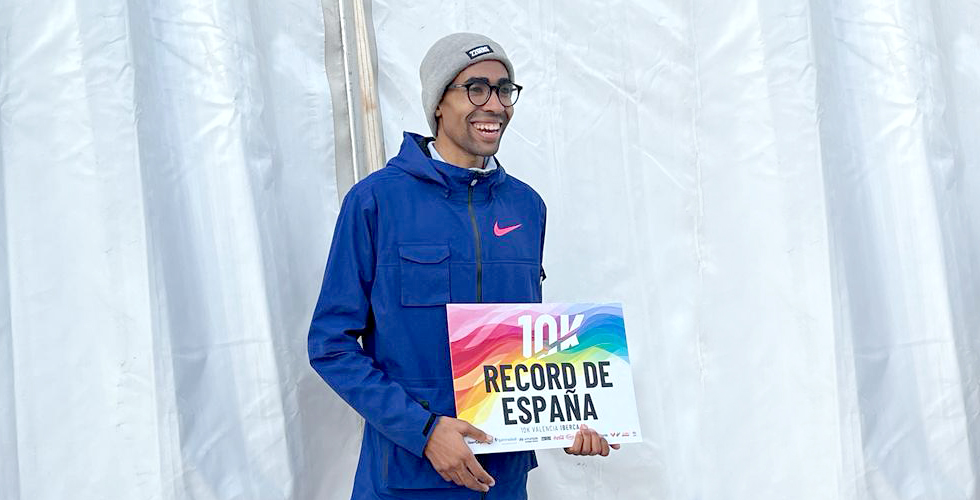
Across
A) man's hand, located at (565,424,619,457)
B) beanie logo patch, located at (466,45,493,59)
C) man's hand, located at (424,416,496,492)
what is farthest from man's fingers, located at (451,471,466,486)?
beanie logo patch, located at (466,45,493,59)

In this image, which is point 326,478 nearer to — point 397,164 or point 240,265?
point 240,265

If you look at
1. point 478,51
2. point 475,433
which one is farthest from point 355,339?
point 478,51

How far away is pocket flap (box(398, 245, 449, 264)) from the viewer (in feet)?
5.92

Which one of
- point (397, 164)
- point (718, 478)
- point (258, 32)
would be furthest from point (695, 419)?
point (258, 32)

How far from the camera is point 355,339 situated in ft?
5.95

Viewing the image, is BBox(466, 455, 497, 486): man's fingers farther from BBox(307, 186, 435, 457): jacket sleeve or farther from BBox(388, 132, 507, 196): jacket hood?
BBox(388, 132, 507, 196): jacket hood

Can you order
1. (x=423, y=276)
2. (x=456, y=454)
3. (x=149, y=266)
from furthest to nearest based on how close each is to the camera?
(x=149, y=266) < (x=423, y=276) < (x=456, y=454)

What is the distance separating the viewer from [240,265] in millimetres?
2131

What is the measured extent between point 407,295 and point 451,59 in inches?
15.3

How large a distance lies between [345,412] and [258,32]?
74cm

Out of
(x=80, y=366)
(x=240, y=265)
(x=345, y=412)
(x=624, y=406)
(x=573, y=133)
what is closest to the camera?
(x=624, y=406)

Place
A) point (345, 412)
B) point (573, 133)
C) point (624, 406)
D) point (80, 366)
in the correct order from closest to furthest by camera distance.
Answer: point (624, 406) < point (80, 366) < point (345, 412) < point (573, 133)

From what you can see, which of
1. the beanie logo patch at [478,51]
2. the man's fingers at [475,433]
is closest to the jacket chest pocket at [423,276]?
the man's fingers at [475,433]

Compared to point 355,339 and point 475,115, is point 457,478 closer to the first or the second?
point 355,339
